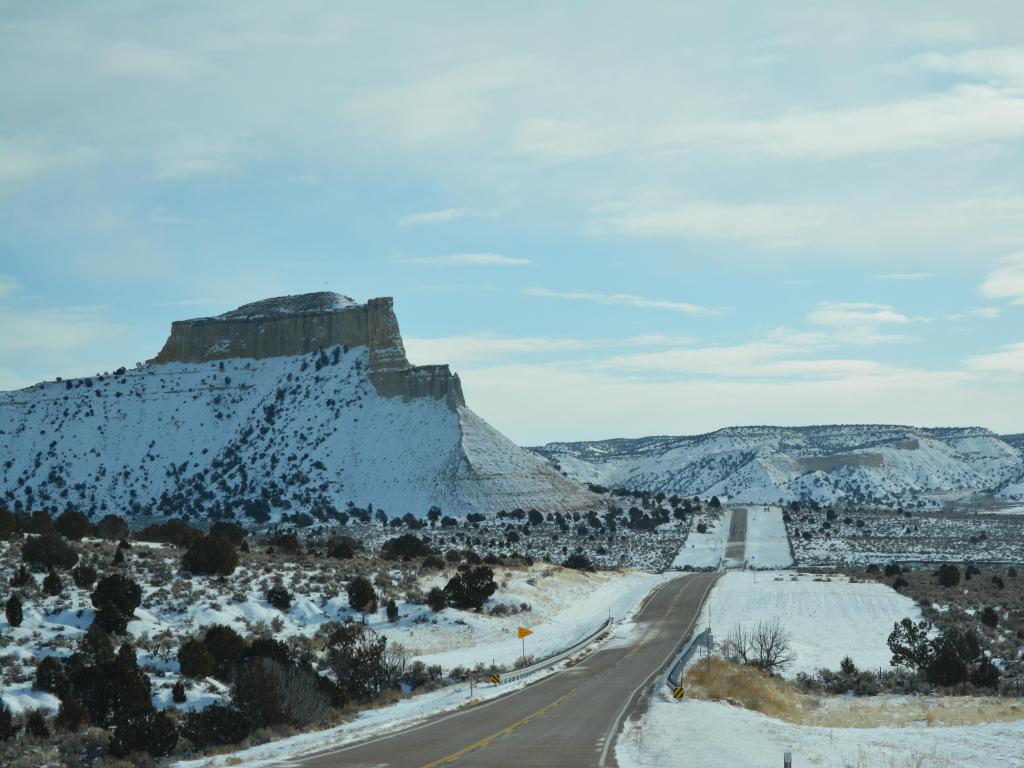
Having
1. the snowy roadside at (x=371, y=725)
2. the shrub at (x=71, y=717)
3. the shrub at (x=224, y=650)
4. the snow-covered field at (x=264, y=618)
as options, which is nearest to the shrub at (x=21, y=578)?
the snow-covered field at (x=264, y=618)

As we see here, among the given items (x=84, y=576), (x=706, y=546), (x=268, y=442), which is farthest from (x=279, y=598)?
(x=268, y=442)

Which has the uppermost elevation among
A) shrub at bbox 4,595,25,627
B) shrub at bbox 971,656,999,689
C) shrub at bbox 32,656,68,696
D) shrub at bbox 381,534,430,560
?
shrub at bbox 4,595,25,627

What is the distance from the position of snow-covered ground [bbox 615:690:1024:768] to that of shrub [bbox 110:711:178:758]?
10.5 metres

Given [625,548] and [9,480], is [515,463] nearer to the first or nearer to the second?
[625,548]

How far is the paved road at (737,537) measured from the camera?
92375 millimetres

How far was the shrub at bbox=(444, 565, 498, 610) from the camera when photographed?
47.9 m

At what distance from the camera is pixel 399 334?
135 metres

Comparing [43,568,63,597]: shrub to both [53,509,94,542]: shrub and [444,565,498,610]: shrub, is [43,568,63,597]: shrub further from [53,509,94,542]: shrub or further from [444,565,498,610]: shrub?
[444,565,498,610]: shrub

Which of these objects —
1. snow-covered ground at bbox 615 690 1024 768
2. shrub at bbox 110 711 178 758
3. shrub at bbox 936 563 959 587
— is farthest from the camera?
shrub at bbox 936 563 959 587

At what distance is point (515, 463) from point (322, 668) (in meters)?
87.3

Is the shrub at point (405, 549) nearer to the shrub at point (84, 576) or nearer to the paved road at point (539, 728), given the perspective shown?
the shrub at point (84, 576)

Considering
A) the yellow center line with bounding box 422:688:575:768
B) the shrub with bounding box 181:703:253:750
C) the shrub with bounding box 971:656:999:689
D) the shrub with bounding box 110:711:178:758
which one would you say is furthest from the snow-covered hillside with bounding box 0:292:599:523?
the yellow center line with bounding box 422:688:575:768

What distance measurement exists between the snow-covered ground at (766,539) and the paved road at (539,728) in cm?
5512

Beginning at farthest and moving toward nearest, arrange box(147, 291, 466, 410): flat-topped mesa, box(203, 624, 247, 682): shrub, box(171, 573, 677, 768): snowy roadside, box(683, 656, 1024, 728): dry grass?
box(147, 291, 466, 410): flat-topped mesa, box(203, 624, 247, 682): shrub, box(683, 656, 1024, 728): dry grass, box(171, 573, 677, 768): snowy roadside
